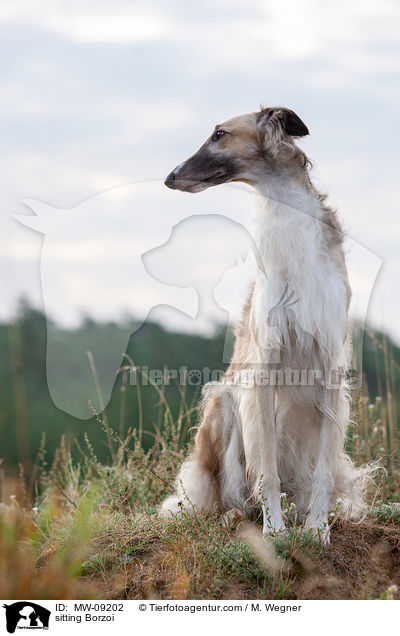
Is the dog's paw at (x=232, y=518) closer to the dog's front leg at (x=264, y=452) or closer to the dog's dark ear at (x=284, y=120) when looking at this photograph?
the dog's front leg at (x=264, y=452)

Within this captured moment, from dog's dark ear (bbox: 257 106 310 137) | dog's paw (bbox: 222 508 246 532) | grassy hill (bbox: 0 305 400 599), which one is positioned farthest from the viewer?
dog's paw (bbox: 222 508 246 532)

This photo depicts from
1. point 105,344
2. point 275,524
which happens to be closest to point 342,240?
point 275,524

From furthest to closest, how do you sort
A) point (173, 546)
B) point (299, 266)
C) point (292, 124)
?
point (292, 124) → point (299, 266) → point (173, 546)

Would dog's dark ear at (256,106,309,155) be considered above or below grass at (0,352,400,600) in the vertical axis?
above

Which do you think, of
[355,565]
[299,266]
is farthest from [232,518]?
[299,266]

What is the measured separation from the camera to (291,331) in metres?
4.65

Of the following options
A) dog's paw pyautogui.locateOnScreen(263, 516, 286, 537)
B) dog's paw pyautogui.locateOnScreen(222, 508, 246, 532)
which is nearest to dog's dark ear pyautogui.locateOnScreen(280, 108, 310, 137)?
dog's paw pyautogui.locateOnScreen(263, 516, 286, 537)

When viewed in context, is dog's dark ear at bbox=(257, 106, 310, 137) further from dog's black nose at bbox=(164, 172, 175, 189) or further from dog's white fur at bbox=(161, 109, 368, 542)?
dog's black nose at bbox=(164, 172, 175, 189)

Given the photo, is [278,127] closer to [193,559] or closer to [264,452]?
[264,452]

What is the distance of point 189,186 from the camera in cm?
471

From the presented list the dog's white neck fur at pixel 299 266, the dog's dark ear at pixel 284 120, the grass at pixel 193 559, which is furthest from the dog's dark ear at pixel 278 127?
the grass at pixel 193 559
